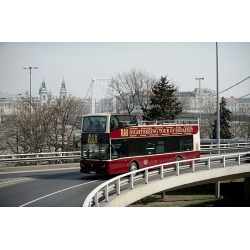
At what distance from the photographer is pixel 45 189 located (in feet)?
46.2

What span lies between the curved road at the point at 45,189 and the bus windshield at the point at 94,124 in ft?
7.73

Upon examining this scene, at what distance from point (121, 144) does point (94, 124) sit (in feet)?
5.13

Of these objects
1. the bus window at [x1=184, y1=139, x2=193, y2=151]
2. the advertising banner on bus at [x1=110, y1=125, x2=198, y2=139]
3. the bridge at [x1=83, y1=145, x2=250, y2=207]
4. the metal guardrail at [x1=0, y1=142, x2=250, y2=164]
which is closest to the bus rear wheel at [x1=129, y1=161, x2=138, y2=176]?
the bridge at [x1=83, y1=145, x2=250, y2=207]

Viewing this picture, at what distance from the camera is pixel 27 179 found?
1702cm

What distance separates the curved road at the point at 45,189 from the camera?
11719 mm

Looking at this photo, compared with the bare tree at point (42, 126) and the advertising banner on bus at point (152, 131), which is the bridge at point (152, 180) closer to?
the advertising banner on bus at point (152, 131)

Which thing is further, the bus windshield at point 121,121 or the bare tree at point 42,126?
the bare tree at point 42,126

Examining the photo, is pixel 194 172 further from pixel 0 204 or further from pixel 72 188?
pixel 0 204

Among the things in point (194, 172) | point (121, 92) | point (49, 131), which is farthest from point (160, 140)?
point (121, 92)

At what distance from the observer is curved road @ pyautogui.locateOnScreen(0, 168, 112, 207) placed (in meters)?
11.7

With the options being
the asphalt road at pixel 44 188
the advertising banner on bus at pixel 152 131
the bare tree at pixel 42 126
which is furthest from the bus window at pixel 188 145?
the bare tree at pixel 42 126

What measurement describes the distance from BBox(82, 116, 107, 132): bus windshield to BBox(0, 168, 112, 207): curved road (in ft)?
7.73

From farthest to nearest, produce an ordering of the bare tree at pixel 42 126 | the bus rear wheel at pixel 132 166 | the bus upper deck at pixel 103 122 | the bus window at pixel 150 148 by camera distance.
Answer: the bare tree at pixel 42 126
the bus window at pixel 150 148
the bus rear wheel at pixel 132 166
the bus upper deck at pixel 103 122
